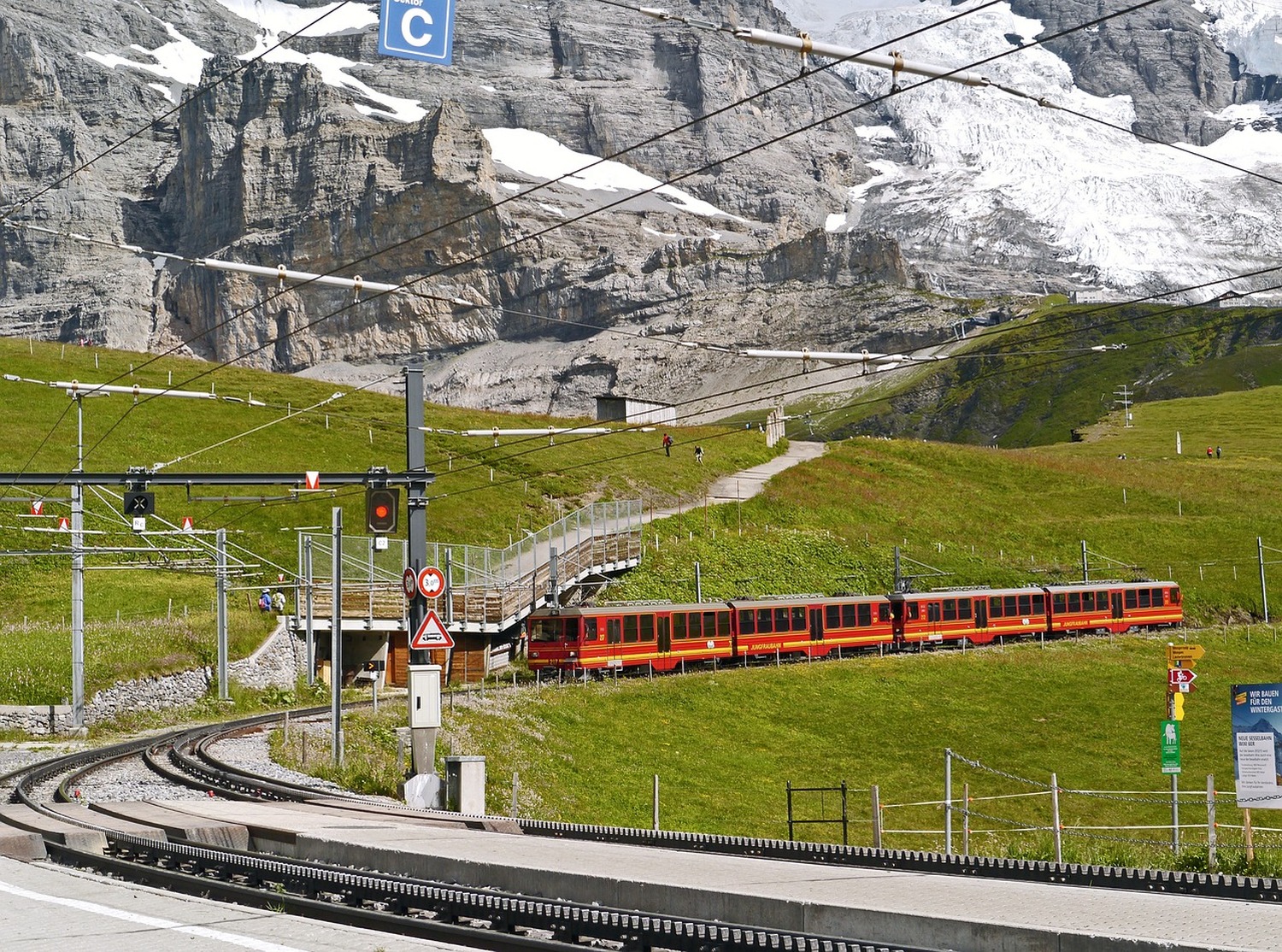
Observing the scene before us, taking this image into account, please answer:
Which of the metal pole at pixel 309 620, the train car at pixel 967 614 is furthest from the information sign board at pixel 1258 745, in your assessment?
the train car at pixel 967 614

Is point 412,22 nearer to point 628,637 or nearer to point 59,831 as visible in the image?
point 59,831

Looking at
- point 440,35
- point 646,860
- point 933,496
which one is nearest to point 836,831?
point 646,860

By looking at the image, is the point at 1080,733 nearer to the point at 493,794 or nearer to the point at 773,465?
the point at 493,794

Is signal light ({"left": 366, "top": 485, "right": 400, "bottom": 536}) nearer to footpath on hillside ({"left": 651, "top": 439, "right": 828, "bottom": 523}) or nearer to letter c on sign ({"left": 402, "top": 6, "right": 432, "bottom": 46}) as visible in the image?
letter c on sign ({"left": 402, "top": 6, "right": 432, "bottom": 46})

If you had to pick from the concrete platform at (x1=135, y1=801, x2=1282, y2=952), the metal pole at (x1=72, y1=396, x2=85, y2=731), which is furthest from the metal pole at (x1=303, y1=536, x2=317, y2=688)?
the concrete platform at (x1=135, y1=801, x2=1282, y2=952)

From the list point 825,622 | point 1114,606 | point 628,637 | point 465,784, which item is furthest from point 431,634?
point 1114,606

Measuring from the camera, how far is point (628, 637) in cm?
5022

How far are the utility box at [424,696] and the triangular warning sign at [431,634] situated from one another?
0.61m

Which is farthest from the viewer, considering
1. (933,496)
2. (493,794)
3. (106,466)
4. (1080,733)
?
(933,496)

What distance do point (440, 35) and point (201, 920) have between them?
8579 millimetres

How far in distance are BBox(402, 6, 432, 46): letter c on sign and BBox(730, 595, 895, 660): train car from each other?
40433mm

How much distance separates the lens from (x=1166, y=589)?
214 feet

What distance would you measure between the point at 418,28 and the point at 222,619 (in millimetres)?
30731

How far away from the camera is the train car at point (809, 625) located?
53.4 metres
